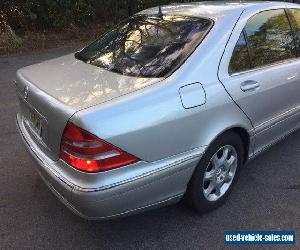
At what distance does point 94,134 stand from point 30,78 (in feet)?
3.52

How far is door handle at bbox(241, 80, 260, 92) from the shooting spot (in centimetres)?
317

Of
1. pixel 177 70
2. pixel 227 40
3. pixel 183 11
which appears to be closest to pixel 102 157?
pixel 177 70

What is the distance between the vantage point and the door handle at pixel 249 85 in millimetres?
3169

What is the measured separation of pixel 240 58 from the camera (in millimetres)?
3219

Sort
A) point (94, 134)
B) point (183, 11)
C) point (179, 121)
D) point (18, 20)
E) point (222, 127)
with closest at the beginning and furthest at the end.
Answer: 1. point (94, 134)
2. point (179, 121)
3. point (222, 127)
4. point (183, 11)
5. point (18, 20)

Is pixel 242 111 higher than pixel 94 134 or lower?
lower

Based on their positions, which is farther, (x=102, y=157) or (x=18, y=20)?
(x=18, y=20)

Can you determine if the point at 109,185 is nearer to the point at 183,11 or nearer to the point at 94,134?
the point at 94,134

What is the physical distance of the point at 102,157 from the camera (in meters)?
2.45

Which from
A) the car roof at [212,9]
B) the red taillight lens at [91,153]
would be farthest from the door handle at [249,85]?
the red taillight lens at [91,153]

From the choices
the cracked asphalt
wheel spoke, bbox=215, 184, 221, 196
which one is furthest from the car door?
wheel spoke, bbox=215, 184, 221, 196

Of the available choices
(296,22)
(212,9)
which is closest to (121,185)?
(212,9)

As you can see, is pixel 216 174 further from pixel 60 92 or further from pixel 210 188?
pixel 60 92

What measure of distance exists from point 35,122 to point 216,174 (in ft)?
4.74
